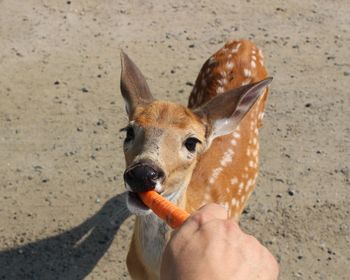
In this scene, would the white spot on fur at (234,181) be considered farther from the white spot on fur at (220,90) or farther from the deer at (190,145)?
the white spot on fur at (220,90)

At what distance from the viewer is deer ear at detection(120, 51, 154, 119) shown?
13.7 feet

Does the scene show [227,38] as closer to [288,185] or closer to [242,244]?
[288,185]

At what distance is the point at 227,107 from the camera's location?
4.07 meters

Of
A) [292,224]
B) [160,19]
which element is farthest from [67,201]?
[160,19]

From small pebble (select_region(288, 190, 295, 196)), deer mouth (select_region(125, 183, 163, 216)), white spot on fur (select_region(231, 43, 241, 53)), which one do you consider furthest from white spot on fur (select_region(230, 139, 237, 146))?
deer mouth (select_region(125, 183, 163, 216))

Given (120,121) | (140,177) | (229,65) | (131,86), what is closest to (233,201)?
(229,65)

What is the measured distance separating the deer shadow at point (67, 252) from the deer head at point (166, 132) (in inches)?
67.2

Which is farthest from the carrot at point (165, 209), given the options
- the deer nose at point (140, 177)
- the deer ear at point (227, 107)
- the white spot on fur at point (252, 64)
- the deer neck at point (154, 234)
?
the white spot on fur at point (252, 64)

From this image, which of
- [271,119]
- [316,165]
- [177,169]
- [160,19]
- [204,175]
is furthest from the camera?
[160,19]

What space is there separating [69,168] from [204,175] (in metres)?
1.75

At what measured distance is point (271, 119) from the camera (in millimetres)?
6684

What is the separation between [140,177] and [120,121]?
3.38 meters

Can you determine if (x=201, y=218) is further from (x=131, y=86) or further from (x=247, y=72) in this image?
(x=247, y=72)

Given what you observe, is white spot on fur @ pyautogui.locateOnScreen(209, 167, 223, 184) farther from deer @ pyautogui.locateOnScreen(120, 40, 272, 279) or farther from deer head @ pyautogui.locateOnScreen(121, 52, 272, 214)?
deer head @ pyautogui.locateOnScreen(121, 52, 272, 214)
